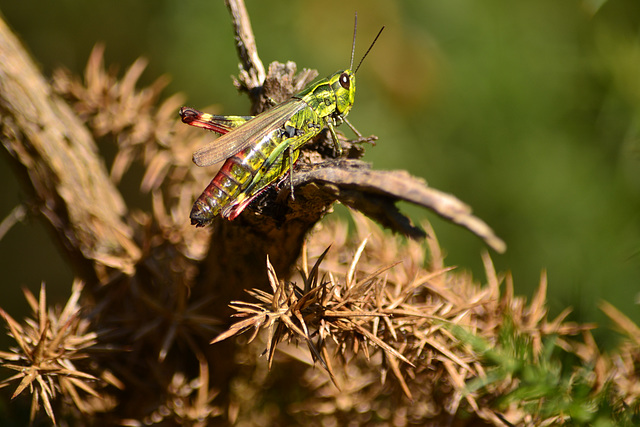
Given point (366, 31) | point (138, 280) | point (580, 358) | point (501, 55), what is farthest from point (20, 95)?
point (501, 55)

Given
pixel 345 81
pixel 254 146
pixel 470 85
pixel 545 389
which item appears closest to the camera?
pixel 545 389

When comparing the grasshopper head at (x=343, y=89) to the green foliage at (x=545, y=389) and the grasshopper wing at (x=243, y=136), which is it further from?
the green foliage at (x=545, y=389)

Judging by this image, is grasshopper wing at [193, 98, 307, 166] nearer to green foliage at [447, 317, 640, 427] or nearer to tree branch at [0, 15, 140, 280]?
tree branch at [0, 15, 140, 280]

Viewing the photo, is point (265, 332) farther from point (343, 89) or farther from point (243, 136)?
point (343, 89)

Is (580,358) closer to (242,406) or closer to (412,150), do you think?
(242,406)

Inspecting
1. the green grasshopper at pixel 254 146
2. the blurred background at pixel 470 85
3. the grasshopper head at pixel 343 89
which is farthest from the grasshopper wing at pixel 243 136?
the blurred background at pixel 470 85

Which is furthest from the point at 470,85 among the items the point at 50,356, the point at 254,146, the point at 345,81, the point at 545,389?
the point at 50,356
